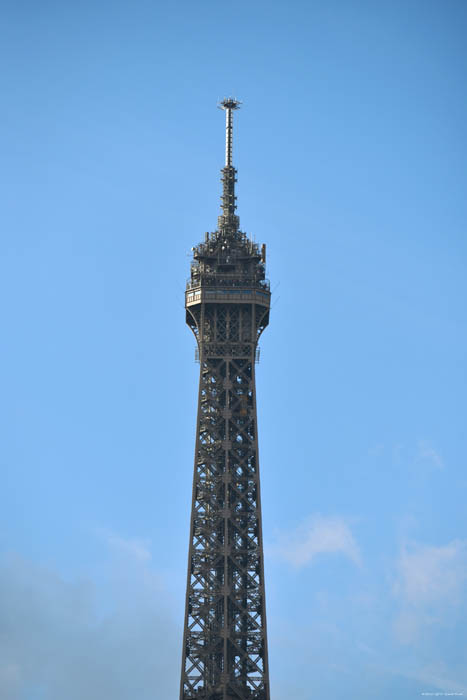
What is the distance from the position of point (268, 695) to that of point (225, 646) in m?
7.71

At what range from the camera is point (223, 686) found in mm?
198625

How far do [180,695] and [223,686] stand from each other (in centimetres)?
527

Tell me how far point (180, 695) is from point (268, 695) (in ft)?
34.5

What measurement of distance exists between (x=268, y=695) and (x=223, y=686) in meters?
5.47

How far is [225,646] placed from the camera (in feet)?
655

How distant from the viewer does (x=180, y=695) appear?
198875mm

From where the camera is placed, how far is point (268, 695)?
650 feet

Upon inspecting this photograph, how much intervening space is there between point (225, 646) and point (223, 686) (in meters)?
4.71
